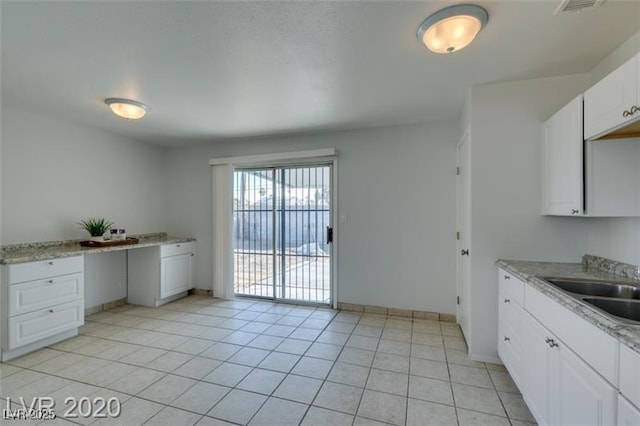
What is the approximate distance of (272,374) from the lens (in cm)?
235

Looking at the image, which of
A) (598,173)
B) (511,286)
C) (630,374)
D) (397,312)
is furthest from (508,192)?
(397,312)

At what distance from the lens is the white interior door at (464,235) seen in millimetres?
2680

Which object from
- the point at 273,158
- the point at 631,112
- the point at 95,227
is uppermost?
the point at 273,158

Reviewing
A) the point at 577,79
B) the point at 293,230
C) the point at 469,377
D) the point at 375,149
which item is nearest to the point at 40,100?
the point at 293,230

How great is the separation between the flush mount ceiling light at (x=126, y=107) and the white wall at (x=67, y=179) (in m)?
1.19

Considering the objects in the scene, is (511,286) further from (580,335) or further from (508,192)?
(580,335)

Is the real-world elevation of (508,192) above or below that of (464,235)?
above

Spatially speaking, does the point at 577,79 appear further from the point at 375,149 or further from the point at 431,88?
the point at 375,149

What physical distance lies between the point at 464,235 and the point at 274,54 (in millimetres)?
2476

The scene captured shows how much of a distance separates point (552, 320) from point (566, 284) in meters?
0.41

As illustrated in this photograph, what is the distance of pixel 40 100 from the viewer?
112 inches

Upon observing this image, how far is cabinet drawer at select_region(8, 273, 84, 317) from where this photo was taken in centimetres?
255

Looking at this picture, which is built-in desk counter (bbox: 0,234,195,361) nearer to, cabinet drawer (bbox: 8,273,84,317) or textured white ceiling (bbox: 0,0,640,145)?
cabinet drawer (bbox: 8,273,84,317)

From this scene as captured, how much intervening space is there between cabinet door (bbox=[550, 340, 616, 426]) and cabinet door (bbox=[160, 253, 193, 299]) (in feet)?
14.2
